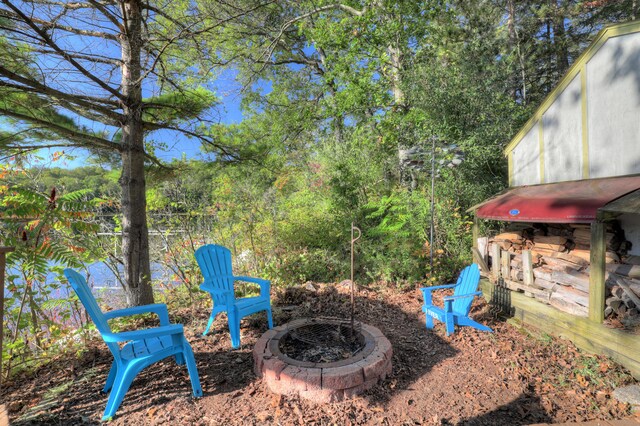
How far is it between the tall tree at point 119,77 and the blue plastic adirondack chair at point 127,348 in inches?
62.2

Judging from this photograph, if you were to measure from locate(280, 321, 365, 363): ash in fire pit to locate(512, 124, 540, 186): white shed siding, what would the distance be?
3565mm

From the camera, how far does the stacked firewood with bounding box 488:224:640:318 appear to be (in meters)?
3.04

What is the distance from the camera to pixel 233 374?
259cm

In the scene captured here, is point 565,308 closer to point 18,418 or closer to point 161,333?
point 161,333

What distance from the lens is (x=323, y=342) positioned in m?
2.88

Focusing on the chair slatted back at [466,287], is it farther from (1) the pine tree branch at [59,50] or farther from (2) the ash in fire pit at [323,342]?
(1) the pine tree branch at [59,50]

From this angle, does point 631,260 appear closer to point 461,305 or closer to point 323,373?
point 461,305

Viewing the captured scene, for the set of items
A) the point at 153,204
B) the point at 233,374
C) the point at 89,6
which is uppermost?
the point at 89,6

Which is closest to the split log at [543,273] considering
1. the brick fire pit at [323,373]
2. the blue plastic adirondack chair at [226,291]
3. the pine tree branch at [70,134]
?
the brick fire pit at [323,373]

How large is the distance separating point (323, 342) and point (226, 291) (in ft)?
3.58

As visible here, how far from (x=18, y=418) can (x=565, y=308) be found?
16.2 feet

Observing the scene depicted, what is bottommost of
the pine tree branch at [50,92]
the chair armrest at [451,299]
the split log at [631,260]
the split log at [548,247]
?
the chair armrest at [451,299]

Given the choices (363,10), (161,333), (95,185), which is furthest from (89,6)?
(363,10)

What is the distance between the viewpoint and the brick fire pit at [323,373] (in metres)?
2.20
